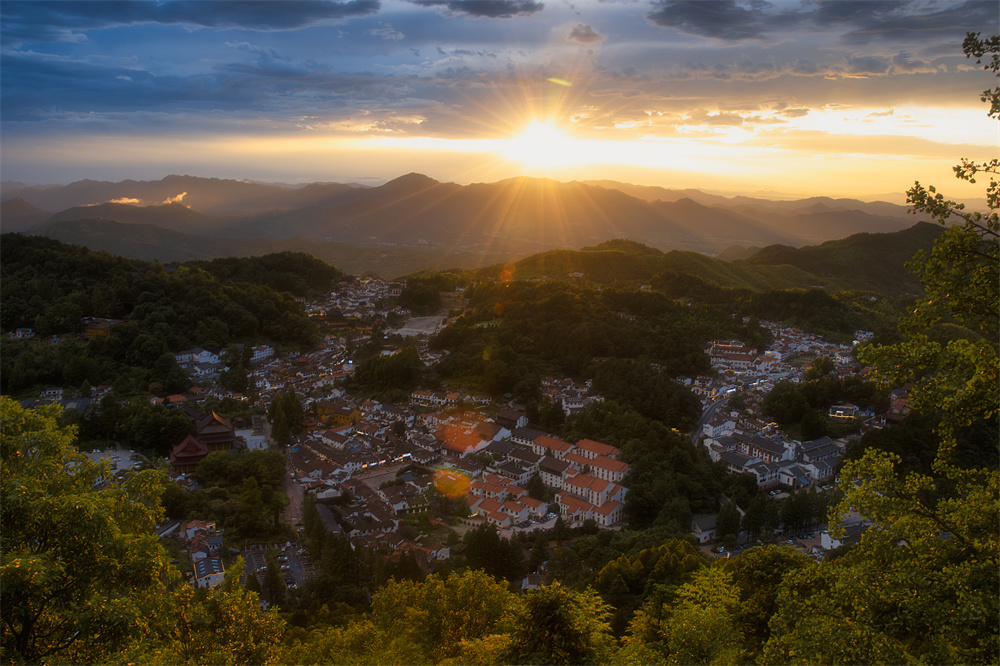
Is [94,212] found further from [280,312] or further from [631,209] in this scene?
[631,209]

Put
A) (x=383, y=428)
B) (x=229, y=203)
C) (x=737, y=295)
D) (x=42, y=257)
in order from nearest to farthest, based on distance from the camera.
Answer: (x=383, y=428) < (x=42, y=257) < (x=737, y=295) < (x=229, y=203)

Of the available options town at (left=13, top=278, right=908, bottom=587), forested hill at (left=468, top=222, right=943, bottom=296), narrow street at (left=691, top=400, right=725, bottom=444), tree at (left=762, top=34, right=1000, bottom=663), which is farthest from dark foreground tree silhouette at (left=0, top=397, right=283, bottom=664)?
forested hill at (left=468, top=222, right=943, bottom=296)

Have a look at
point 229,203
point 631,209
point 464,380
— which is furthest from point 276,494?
point 229,203

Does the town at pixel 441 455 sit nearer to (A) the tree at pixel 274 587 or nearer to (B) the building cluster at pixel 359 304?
(A) the tree at pixel 274 587

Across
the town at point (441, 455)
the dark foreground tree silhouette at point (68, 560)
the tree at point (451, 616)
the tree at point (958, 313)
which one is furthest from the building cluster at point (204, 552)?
the tree at point (958, 313)

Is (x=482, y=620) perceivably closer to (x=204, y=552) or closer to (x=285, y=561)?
(x=285, y=561)

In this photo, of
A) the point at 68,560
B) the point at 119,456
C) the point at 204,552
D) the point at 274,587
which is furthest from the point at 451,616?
the point at 119,456

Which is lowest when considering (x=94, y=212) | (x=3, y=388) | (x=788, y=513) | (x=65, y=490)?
(x=788, y=513)
